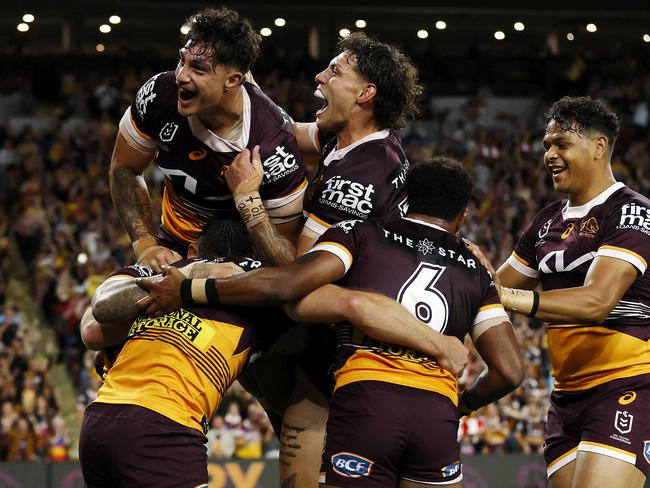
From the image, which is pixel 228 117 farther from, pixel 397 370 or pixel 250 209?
pixel 397 370

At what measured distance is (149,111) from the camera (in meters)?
5.91

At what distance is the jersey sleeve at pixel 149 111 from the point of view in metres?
5.87

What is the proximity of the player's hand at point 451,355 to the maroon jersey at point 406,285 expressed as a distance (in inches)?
1.8

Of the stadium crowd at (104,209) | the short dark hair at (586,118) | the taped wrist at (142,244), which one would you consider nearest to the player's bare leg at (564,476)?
the short dark hair at (586,118)

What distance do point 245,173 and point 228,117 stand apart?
0.36 m

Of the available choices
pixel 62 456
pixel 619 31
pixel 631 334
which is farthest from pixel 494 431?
pixel 619 31

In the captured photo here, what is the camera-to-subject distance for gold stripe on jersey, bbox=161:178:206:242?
6.16 m

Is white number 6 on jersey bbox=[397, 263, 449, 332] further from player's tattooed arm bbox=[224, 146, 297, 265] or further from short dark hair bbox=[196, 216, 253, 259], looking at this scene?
short dark hair bbox=[196, 216, 253, 259]

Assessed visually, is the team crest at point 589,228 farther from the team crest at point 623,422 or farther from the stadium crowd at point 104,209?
the stadium crowd at point 104,209

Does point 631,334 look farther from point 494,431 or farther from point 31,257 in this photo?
point 31,257

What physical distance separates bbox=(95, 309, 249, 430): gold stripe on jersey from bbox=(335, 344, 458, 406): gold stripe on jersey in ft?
1.95

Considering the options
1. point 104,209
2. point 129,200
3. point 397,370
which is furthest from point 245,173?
point 104,209

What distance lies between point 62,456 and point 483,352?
8.86 m

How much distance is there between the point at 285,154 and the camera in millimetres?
5859
